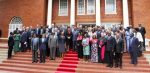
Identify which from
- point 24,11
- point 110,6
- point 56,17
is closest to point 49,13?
point 56,17

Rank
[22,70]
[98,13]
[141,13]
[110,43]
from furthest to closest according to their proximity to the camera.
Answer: [98,13], [141,13], [22,70], [110,43]

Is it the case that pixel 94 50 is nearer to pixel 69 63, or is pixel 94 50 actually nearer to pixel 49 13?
pixel 69 63

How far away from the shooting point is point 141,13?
64.8ft

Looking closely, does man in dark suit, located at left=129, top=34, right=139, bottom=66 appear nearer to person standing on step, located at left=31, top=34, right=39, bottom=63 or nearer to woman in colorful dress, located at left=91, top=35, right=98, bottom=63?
woman in colorful dress, located at left=91, top=35, right=98, bottom=63

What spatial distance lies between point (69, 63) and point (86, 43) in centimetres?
163

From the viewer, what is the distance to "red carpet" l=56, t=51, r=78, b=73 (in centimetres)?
1187

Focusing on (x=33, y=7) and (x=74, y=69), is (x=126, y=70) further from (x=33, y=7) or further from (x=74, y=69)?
(x=33, y=7)

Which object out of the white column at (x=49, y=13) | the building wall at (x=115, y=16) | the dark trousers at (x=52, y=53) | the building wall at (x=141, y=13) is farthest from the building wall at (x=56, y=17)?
the dark trousers at (x=52, y=53)

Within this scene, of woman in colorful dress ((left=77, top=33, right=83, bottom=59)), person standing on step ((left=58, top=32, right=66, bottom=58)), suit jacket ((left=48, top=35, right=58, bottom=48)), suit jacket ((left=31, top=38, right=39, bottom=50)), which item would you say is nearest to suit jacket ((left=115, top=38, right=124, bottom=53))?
woman in colorful dress ((left=77, top=33, right=83, bottom=59))

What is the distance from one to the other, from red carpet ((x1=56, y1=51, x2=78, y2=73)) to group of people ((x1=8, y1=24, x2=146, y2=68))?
1.08 feet

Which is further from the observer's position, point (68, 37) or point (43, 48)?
point (68, 37)

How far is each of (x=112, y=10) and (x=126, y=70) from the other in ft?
37.7

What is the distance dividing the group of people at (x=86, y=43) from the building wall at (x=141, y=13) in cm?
667

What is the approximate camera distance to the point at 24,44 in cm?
1450
